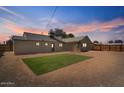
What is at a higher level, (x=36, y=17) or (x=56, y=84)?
(x=36, y=17)

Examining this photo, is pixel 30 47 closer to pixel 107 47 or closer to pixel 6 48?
pixel 6 48

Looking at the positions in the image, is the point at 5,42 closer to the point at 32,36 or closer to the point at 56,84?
the point at 32,36

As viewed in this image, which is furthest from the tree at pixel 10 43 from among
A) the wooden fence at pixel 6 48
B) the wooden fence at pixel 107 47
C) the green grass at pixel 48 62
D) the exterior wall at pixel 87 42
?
the wooden fence at pixel 107 47

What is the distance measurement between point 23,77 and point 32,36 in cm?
106

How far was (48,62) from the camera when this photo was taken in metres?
2.68

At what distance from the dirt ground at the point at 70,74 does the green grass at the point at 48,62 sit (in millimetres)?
106

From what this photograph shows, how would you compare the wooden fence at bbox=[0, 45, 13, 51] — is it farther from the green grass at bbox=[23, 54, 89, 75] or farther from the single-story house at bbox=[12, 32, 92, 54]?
the green grass at bbox=[23, 54, 89, 75]

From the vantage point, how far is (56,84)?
92.9 inches

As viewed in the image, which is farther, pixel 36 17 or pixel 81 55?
pixel 81 55

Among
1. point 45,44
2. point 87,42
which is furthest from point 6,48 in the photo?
point 87,42

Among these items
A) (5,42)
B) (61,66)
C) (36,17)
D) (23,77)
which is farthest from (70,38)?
(5,42)

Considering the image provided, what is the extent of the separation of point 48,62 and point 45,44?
597mm
